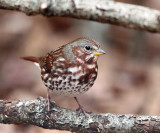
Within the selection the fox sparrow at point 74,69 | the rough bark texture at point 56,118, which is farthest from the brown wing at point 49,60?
the rough bark texture at point 56,118

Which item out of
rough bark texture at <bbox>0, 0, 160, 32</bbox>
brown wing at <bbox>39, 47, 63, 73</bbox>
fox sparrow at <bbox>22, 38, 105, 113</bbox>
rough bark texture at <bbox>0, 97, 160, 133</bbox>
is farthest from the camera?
rough bark texture at <bbox>0, 0, 160, 32</bbox>

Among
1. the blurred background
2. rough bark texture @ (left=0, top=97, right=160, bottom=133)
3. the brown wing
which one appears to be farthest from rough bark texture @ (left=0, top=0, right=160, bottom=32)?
the blurred background

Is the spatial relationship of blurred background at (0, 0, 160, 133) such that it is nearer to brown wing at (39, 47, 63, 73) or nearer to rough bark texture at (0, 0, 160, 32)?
brown wing at (39, 47, 63, 73)

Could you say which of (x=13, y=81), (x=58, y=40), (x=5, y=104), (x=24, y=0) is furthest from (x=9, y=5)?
(x=58, y=40)

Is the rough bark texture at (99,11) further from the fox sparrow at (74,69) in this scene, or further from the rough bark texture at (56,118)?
the rough bark texture at (56,118)

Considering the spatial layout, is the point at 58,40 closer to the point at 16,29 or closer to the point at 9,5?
the point at 16,29

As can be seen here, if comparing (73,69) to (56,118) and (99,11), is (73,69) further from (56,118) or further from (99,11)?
(99,11)
